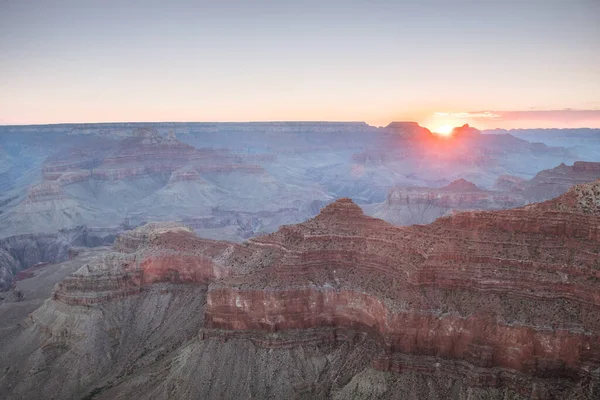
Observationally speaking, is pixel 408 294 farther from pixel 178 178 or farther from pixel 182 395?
pixel 178 178

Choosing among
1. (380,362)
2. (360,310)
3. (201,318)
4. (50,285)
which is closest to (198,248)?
(201,318)

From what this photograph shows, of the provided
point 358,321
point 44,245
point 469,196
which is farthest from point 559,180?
point 44,245

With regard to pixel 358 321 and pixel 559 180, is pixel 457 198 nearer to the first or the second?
pixel 559 180

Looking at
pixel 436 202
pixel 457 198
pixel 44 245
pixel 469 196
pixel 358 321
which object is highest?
pixel 358 321

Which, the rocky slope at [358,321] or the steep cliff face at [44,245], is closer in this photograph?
the rocky slope at [358,321]

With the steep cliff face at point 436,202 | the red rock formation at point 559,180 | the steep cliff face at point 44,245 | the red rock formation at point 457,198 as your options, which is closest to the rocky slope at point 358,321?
the steep cliff face at point 44,245

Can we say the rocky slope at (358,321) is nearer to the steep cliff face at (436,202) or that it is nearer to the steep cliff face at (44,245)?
the steep cliff face at (44,245)

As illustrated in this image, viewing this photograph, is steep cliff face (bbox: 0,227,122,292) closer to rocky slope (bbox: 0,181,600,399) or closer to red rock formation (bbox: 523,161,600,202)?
rocky slope (bbox: 0,181,600,399)

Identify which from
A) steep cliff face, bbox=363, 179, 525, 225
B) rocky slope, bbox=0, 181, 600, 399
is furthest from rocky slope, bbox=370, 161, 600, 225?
rocky slope, bbox=0, 181, 600, 399
